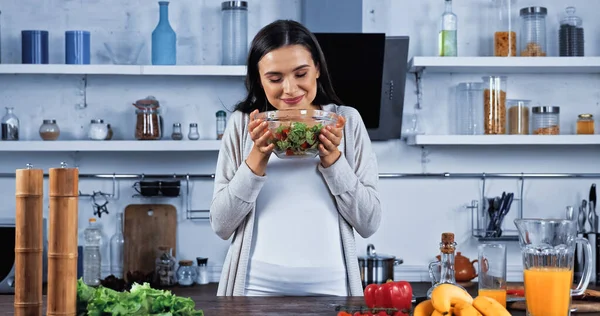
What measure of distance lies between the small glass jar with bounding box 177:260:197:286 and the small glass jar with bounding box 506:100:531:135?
4.89 feet

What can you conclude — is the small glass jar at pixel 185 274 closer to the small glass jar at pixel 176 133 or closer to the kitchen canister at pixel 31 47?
the small glass jar at pixel 176 133

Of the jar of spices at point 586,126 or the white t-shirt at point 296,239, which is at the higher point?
the jar of spices at point 586,126

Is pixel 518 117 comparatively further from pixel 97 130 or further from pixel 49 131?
pixel 49 131

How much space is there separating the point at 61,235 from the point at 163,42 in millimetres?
2416

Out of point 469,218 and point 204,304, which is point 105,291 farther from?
point 469,218

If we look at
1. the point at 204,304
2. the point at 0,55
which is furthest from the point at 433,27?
the point at 204,304

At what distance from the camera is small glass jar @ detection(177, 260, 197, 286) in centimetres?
346

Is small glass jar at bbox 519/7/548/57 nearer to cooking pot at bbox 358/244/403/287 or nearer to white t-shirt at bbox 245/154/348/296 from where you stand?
cooking pot at bbox 358/244/403/287

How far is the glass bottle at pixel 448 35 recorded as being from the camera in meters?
3.51

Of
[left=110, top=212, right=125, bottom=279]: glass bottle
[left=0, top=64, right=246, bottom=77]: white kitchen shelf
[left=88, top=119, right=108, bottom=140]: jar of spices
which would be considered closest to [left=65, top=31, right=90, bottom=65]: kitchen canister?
[left=0, top=64, right=246, bottom=77]: white kitchen shelf

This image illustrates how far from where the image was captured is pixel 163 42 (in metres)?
3.50

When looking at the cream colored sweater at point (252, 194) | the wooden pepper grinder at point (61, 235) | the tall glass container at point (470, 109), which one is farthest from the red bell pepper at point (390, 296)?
the tall glass container at point (470, 109)

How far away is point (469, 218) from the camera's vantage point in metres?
3.71

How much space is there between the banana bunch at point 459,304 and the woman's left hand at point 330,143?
526mm
